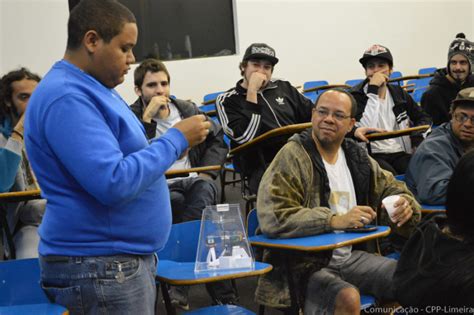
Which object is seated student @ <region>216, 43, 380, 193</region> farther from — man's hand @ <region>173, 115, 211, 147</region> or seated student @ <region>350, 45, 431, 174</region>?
man's hand @ <region>173, 115, 211, 147</region>

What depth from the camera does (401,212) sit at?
2912 millimetres

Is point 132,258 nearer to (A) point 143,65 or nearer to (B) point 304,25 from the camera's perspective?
(A) point 143,65

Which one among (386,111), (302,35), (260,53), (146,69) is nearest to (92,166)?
(146,69)

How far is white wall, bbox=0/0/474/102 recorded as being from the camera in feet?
22.7

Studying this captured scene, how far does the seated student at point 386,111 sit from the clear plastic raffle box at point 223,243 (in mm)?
2050

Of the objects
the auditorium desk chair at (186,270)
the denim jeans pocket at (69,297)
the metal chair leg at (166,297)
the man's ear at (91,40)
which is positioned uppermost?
the man's ear at (91,40)

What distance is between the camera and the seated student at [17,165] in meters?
3.01

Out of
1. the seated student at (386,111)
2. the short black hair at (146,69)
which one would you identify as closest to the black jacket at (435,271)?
the short black hair at (146,69)

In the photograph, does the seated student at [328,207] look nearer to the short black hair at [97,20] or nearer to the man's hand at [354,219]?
the man's hand at [354,219]

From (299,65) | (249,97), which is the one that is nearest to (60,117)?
(249,97)

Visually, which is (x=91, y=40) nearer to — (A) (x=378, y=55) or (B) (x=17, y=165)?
(B) (x=17, y=165)

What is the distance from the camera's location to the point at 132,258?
68.5 inches

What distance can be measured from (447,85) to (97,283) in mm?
4052

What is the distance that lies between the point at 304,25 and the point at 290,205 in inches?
268
